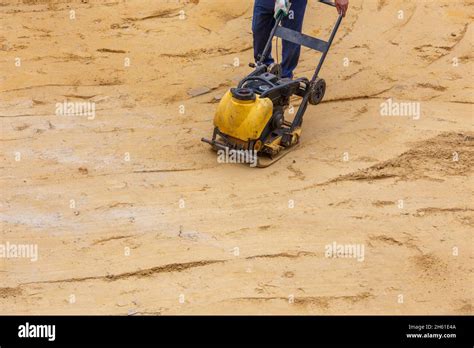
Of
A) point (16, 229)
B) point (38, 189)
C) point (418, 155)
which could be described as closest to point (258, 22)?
point (418, 155)

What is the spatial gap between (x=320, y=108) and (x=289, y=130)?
3.33 feet

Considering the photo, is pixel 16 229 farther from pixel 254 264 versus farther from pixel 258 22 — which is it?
pixel 258 22

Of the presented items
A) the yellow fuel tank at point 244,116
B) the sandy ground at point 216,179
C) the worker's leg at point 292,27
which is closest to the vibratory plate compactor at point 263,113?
the yellow fuel tank at point 244,116

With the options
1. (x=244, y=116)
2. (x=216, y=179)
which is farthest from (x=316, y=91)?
(x=216, y=179)

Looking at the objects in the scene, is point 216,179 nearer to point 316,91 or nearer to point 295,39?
point 316,91

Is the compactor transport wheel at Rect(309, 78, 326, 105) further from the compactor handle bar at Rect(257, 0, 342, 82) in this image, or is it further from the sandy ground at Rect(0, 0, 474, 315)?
the sandy ground at Rect(0, 0, 474, 315)

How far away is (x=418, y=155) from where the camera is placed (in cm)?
612

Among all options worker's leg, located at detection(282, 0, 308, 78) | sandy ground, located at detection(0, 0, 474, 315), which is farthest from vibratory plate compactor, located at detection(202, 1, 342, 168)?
worker's leg, located at detection(282, 0, 308, 78)

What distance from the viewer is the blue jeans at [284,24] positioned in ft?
22.3

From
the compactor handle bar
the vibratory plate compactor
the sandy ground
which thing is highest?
the compactor handle bar

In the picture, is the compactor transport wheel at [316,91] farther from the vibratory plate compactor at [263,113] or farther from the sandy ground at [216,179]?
the sandy ground at [216,179]

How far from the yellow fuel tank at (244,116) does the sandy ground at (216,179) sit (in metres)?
0.34

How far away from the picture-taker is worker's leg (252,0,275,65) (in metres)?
6.80

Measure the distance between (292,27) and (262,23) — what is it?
1.03ft
